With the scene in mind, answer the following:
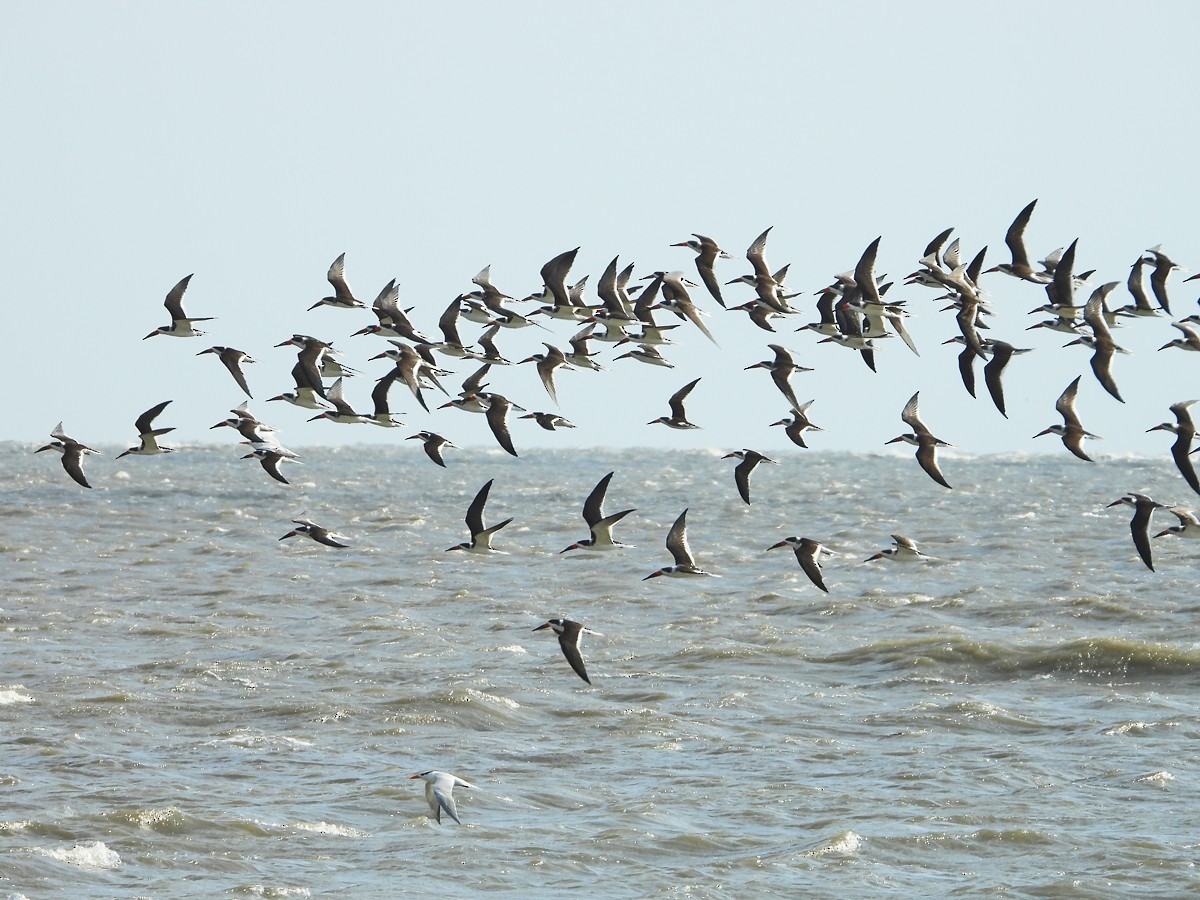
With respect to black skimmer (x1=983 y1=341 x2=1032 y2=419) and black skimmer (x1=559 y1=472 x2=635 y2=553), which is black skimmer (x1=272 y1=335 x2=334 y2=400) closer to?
Result: black skimmer (x1=559 y1=472 x2=635 y2=553)

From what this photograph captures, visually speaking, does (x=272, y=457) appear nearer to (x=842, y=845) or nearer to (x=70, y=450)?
(x=70, y=450)

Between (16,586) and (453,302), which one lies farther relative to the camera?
(16,586)

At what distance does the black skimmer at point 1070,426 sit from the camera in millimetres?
22641

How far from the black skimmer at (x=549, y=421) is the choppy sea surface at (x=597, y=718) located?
4.43 meters

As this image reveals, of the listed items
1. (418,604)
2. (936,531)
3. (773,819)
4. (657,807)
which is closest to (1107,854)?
(773,819)

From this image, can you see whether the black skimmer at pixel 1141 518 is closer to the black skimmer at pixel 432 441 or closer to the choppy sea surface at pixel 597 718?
the choppy sea surface at pixel 597 718

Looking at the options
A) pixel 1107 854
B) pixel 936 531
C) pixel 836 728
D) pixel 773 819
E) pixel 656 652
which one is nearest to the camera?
pixel 1107 854

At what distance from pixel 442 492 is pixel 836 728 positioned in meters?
44.2

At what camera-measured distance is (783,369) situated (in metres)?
25.3

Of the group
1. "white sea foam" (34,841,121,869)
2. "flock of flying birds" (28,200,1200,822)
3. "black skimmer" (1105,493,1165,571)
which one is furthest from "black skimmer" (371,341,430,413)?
"black skimmer" (1105,493,1165,571)

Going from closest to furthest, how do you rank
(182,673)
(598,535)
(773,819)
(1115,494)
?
(773,819), (598,535), (182,673), (1115,494)

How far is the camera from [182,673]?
27781mm

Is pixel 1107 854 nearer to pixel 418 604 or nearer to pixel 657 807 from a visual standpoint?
pixel 657 807

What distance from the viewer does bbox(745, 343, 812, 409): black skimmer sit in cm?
2520
